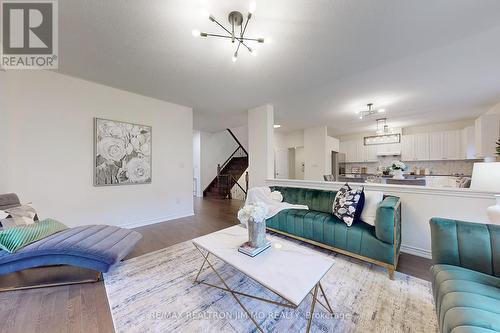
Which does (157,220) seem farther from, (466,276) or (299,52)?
(466,276)

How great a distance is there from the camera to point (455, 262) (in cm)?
138

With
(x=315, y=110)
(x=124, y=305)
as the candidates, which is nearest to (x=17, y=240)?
(x=124, y=305)

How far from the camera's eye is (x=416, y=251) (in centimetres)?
249

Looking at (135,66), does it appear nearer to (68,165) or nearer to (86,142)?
(86,142)

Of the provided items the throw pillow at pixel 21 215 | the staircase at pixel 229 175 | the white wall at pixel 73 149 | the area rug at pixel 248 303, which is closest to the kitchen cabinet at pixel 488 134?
the area rug at pixel 248 303

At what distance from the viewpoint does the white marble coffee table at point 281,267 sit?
1179 millimetres

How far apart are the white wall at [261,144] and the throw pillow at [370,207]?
206 cm

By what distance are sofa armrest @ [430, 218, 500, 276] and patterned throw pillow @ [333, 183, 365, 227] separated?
891 millimetres

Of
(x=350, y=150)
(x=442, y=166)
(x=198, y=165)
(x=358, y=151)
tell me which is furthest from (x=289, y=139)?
(x=442, y=166)

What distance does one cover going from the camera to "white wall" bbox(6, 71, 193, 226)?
2639mm

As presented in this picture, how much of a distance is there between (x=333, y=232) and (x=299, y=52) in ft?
7.80

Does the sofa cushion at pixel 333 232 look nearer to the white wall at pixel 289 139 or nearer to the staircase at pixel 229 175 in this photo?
the staircase at pixel 229 175

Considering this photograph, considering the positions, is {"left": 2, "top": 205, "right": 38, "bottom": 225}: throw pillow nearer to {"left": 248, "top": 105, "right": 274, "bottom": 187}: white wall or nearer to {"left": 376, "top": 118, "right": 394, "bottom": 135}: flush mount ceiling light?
{"left": 248, "top": 105, "right": 274, "bottom": 187}: white wall

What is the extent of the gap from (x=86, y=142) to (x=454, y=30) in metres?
5.22
